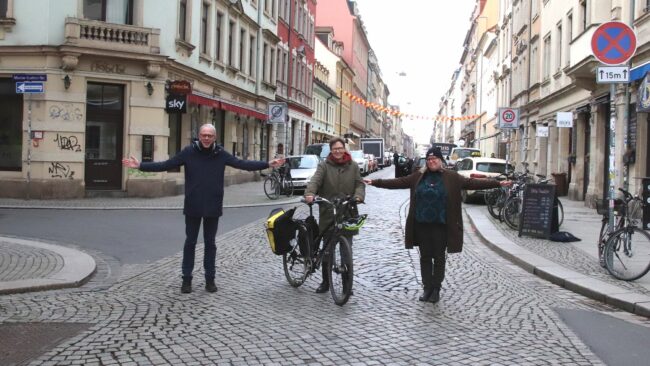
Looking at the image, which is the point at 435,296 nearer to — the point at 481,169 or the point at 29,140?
the point at 481,169

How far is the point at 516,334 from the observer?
590 cm

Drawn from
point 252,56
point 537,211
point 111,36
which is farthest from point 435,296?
point 252,56

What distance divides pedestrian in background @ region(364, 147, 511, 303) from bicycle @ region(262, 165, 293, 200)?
15325 millimetres

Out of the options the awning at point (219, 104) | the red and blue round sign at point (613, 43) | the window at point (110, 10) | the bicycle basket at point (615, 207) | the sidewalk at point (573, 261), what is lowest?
the sidewalk at point (573, 261)

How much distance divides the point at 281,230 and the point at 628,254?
4623mm

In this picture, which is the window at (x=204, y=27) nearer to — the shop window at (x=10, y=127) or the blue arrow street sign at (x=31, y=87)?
the shop window at (x=10, y=127)

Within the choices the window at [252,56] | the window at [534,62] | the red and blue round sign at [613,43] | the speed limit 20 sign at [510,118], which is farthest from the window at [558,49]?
the red and blue round sign at [613,43]

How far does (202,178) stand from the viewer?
7379 millimetres

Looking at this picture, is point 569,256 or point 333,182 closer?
point 333,182

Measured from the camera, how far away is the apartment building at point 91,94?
19516 mm

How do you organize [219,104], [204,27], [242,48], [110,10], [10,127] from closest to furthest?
1. [10,127]
2. [110,10]
3. [204,27]
4. [219,104]
5. [242,48]

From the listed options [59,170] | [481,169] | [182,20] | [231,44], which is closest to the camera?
[59,170]

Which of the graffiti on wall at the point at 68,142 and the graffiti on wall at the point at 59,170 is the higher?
the graffiti on wall at the point at 68,142

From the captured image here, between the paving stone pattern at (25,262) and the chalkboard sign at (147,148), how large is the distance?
35.1ft
